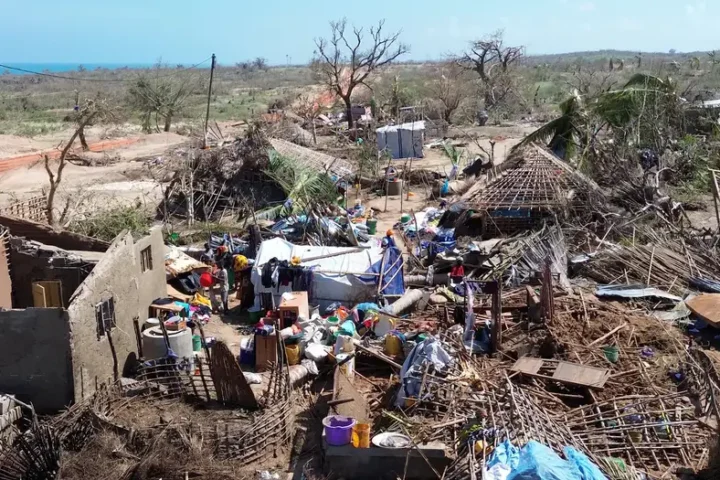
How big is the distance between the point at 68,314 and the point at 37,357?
721 millimetres

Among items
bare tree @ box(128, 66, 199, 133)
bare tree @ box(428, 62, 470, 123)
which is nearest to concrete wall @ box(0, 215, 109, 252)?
bare tree @ box(128, 66, 199, 133)

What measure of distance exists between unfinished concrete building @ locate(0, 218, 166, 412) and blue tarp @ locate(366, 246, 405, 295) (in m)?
3.66

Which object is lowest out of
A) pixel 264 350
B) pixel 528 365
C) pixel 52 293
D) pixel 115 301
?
pixel 264 350

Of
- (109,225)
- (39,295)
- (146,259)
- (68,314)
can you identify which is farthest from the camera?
(109,225)

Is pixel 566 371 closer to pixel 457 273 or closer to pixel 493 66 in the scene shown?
pixel 457 273

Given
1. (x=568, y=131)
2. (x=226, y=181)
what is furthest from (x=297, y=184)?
(x=568, y=131)

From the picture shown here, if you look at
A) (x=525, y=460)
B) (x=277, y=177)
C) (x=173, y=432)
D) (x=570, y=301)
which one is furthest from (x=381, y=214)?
(x=525, y=460)

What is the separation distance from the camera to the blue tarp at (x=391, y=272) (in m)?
12.6

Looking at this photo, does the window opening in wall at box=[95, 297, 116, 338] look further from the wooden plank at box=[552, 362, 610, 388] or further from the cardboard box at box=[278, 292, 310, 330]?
the wooden plank at box=[552, 362, 610, 388]

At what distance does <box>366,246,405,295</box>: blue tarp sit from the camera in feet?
41.2

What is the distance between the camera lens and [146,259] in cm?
1158

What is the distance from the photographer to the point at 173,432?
778 centimetres

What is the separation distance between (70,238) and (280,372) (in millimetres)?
5838

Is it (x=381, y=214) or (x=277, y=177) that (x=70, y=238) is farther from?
(x=381, y=214)
